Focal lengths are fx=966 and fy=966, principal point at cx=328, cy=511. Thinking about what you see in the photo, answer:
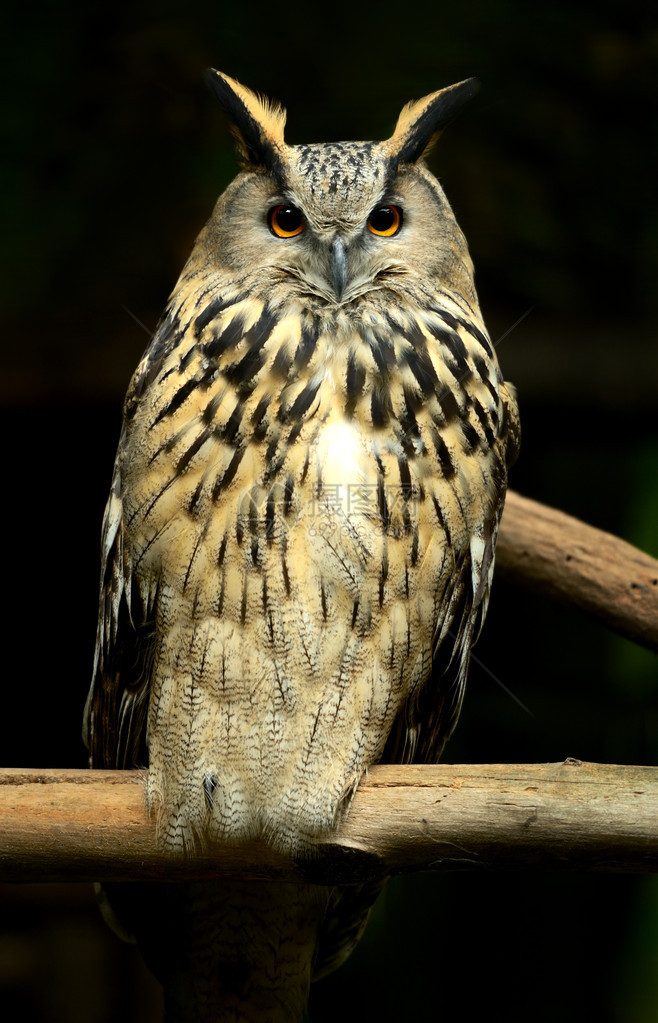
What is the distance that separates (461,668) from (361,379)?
538mm

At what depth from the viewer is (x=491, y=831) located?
118cm

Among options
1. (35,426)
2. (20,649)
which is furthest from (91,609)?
(35,426)

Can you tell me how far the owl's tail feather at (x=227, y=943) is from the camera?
1.63 m

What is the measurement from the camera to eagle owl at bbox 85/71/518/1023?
4.36 ft

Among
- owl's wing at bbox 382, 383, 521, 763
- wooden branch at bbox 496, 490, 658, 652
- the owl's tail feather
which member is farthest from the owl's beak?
the owl's tail feather

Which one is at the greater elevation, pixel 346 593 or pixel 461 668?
pixel 346 593

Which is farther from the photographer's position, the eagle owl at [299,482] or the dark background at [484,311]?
the dark background at [484,311]

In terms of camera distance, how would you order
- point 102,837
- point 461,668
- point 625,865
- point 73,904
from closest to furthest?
point 625,865 < point 102,837 < point 461,668 < point 73,904

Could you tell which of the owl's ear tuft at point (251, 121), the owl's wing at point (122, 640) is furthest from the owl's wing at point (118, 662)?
the owl's ear tuft at point (251, 121)

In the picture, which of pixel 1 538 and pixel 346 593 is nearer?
pixel 346 593

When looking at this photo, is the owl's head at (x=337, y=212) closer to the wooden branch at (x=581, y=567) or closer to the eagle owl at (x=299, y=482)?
the eagle owl at (x=299, y=482)

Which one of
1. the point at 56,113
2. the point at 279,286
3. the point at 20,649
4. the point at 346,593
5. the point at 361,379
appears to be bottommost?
the point at 20,649

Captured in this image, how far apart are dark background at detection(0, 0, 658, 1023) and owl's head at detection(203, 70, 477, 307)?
545 mm

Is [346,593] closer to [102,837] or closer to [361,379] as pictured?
[361,379]
